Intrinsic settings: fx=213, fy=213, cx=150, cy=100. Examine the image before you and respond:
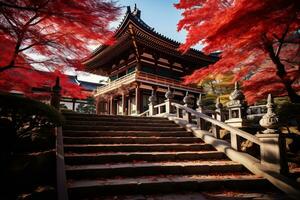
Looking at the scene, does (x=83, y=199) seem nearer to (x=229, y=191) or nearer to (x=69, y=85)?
(x=229, y=191)

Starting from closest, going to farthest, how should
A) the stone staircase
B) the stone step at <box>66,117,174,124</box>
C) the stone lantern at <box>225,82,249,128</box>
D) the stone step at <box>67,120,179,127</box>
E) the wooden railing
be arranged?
the stone staircase → the stone step at <box>67,120,179,127</box> → the stone lantern at <box>225,82,249,128</box> → the stone step at <box>66,117,174,124</box> → the wooden railing

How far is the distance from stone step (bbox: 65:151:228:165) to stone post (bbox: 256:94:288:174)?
1352 millimetres

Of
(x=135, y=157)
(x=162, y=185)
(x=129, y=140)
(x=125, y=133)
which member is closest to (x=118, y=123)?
(x=125, y=133)

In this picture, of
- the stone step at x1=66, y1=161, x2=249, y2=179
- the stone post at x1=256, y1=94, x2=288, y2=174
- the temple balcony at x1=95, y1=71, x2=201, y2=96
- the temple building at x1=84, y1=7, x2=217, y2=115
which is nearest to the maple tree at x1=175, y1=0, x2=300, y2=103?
the stone post at x1=256, y1=94, x2=288, y2=174

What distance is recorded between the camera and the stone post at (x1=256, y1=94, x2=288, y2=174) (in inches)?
192

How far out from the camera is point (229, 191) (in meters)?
4.52

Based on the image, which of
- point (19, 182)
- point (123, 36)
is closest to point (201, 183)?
point (19, 182)

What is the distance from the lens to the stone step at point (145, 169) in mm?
4648

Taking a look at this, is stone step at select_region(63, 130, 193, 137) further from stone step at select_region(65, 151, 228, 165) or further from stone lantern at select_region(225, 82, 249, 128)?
stone lantern at select_region(225, 82, 249, 128)

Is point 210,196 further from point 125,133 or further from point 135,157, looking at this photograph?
point 125,133

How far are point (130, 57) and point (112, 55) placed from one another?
2.15 m

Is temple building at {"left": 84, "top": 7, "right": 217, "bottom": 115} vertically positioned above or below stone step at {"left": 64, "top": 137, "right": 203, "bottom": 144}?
above

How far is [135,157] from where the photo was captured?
19.1ft

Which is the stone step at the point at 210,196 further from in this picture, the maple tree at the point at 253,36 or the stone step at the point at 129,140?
the maple tree at the point at 253,36
